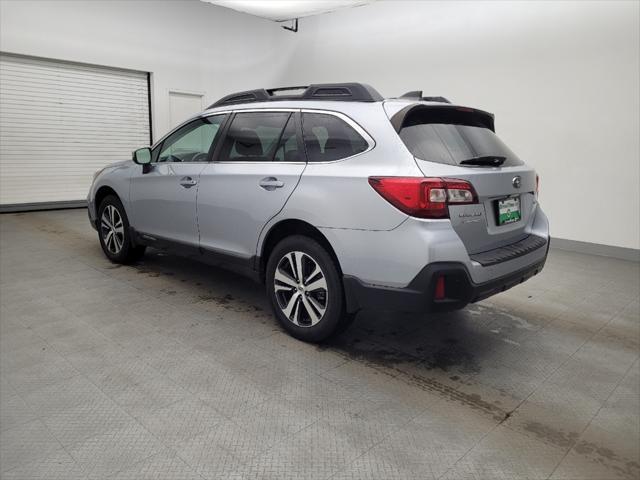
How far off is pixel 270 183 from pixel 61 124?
7525 millimetres

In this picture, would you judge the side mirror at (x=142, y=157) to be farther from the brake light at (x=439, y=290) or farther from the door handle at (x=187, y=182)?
the brake light at (x=439, y=290)

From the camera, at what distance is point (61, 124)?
877 centimetres

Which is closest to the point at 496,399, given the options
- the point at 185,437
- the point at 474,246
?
the point at 474,246

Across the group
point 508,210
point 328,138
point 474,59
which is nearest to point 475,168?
point 508,210

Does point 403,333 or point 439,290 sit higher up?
point 439,290

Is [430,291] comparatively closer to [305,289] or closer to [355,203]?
[355,203]

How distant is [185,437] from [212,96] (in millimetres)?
10146

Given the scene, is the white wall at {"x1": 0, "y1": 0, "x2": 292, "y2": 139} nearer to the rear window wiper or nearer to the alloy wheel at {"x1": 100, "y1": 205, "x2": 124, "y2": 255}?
the alloy wheel at {"x1": 100, "y1": 205, "x2": 124, "y2": 255}

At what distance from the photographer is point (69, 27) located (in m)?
8.41

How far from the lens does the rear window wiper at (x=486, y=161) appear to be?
2713 mm

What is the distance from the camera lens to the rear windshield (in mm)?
2656

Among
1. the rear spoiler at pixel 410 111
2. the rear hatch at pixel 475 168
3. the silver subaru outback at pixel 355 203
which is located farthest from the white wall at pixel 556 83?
the rear spoiler at pixel 410 111

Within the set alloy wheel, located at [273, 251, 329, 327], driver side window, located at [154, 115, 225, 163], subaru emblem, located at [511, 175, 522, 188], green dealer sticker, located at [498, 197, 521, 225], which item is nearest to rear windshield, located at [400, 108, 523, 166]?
subaru emblem, located at [511, 175, 522, 188]

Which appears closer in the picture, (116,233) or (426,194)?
(426,194)
